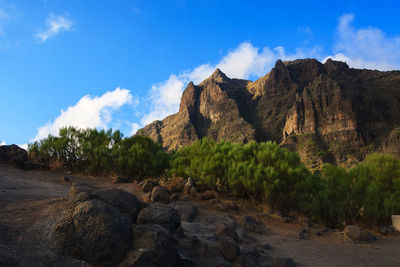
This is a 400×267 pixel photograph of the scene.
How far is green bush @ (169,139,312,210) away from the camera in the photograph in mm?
7215

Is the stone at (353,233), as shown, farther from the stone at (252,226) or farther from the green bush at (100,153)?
the green bush at (100,153)

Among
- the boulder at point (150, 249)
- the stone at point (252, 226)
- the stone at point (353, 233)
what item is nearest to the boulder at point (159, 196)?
the stone at point (252, 226)

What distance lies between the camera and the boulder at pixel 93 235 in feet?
8.21

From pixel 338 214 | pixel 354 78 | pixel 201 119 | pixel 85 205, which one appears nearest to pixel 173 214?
pixel 85 205

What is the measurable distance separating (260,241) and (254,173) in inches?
92.9

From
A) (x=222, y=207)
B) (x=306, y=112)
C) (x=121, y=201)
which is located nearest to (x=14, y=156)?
(x=222, y=207)

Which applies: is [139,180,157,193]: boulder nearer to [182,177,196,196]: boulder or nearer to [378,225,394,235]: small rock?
[182,177,196,196]: boulder

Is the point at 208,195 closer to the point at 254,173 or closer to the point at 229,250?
the point at 254,173

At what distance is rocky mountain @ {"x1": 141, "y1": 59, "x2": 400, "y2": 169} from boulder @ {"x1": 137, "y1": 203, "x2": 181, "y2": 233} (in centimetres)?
8172

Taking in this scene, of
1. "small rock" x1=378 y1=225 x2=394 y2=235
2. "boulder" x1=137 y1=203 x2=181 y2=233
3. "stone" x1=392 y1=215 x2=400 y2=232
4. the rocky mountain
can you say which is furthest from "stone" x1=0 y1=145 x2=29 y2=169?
the rocky mountain

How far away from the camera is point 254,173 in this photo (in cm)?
720

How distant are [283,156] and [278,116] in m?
135

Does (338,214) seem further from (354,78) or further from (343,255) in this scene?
(354,78)

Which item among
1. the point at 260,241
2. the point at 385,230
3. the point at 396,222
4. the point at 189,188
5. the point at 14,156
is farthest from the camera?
the point at 14,156
